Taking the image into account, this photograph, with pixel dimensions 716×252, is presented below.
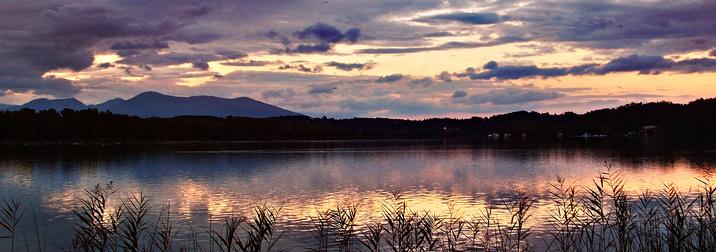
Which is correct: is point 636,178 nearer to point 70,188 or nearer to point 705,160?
point 705,160

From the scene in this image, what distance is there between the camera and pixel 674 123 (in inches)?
7239

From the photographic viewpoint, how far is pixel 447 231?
16.6 m

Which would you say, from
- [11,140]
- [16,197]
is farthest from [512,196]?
[11,140]

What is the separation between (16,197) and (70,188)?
518 centimetres

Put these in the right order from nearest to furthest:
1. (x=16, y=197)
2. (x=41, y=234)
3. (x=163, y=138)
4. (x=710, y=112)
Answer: (x=41, y=234) < (x=16, y=197) < (x=710, y=112) < (x=163, y=138)

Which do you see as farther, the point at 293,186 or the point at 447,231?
the point at 293,186

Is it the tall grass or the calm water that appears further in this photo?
the calm water

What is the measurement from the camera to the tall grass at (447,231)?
1145 centimetres

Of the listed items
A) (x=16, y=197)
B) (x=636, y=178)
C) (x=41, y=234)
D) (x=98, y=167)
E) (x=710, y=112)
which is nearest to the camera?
(x=41, y=234)

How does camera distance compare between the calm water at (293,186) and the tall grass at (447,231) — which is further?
the calm water at (293,186)

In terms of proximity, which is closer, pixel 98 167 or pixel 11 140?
pixel 98 167

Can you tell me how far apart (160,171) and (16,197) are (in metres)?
20.1

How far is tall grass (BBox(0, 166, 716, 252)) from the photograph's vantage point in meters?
11.4

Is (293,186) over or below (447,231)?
below
